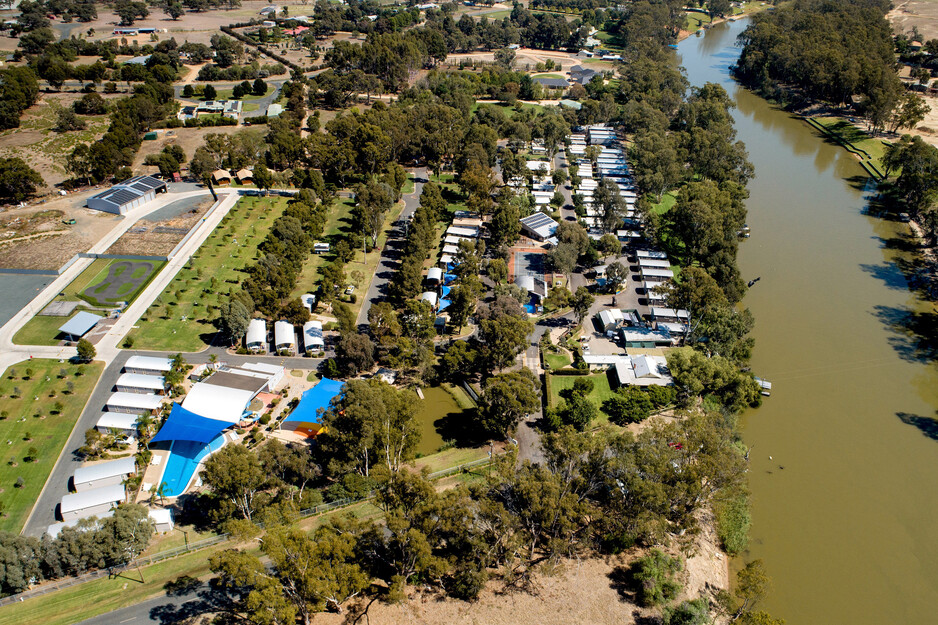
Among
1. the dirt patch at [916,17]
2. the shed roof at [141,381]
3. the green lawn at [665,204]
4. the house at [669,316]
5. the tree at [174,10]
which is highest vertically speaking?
the dirt patch at [916,17]

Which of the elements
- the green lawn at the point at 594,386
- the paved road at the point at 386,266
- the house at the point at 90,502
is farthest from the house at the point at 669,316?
the house at the point at 90,502

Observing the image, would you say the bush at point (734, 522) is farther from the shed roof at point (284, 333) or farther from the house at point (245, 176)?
the house at point (245, 176)

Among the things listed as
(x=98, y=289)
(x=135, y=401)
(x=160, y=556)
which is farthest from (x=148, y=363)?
(x=160, y=556)

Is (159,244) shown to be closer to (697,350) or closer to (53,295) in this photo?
(53,295)

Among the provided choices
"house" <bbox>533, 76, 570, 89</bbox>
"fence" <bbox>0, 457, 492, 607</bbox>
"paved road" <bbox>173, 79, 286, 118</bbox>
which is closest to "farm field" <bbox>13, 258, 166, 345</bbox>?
"fence" <bbox>0, 457, 492, 607</bbox>

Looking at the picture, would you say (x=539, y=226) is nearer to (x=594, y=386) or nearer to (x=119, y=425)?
(x=594, y=386)
